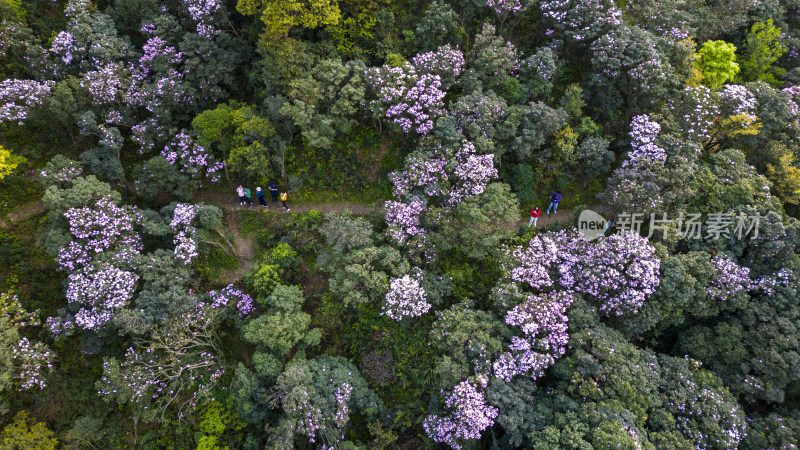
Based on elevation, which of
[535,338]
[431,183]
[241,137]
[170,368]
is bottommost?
[170,368]

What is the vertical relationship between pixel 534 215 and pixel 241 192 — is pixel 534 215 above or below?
below

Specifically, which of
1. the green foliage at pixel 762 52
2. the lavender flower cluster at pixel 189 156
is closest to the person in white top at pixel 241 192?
the lavender flower cluster at pixel 189 156

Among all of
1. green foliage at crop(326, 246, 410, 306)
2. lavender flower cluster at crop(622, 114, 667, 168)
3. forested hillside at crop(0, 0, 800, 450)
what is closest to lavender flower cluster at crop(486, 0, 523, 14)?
forested hillside at crop(0, 0, 800, 450)

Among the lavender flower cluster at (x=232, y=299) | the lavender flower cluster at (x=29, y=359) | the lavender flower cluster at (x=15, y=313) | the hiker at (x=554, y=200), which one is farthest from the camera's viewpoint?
the hiker at (x=554, y=200)

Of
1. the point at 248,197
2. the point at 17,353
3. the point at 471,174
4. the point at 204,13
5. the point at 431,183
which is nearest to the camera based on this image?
the point at 17,353

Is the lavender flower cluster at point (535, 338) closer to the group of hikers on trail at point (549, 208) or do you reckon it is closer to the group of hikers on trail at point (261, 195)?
the group of hikers on trail at point (549, 208)

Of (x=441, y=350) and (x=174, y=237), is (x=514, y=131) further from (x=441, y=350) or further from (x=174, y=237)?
(x=174, y=237)

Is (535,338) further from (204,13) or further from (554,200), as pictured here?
(204,13)

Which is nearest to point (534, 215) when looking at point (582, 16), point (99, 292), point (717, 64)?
point (582, 16)
